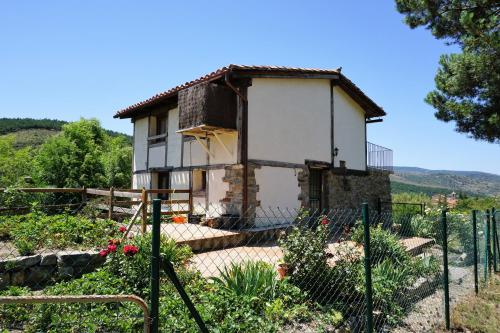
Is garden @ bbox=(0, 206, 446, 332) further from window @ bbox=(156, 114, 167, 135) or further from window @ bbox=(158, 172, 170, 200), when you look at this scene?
window @ bbox=(156, 114, 167, 135)

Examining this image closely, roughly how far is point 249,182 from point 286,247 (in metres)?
5.59

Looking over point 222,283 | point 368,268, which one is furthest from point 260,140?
point 368,268

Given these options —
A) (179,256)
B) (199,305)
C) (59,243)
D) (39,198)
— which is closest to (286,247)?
(199,305)

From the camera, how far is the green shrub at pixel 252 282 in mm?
4277

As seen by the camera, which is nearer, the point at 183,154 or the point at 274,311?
the point at 274,311

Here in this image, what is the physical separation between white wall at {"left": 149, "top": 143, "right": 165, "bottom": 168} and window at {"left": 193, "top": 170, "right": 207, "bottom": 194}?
7.20ft

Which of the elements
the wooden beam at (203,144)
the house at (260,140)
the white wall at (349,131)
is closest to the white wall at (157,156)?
the house at (260,140)

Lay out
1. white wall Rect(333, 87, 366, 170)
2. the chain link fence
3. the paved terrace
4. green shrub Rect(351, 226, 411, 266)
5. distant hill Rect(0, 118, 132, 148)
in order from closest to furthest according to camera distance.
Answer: the chain link fence
green shrub Rect(351, 226, 411, 266)
the paved terrace
white wall Rect(333, 87, 366, 170)
distant hill Rect(0, 118, 132, 148)

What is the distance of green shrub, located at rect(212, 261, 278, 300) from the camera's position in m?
4.28

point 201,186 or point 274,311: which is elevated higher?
point 201,186

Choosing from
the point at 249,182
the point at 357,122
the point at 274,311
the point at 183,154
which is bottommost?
the point at 274,311

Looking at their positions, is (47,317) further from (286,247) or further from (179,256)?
(286,247)

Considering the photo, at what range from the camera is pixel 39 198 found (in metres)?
10.3

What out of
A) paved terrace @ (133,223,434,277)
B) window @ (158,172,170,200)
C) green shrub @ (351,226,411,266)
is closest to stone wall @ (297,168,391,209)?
paved terrace @ (133,223,434,277)
